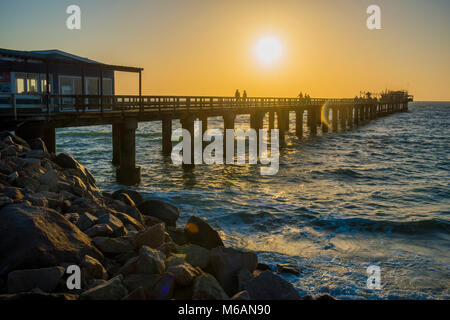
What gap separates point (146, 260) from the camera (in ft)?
19.4

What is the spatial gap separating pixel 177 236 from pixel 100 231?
2443 millimetres

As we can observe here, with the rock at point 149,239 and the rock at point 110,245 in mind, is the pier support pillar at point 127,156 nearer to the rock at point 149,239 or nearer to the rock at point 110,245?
the rock at point 149,239

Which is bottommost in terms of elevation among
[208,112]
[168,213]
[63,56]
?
[168,213]

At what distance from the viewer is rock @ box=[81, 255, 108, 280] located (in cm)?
560

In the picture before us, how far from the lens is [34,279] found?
5098 millimetres

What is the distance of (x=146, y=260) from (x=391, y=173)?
20.5 metres

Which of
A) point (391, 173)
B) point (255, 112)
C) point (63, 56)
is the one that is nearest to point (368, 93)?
point (255, 112)

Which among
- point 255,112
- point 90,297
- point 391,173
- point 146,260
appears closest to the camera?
point 90,297

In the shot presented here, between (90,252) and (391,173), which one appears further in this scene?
(391,173)

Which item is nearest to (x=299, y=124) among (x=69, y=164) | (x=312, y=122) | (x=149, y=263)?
(x=312, y=122)

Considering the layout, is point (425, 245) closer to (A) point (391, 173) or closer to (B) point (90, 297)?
(B) point (90, 297)

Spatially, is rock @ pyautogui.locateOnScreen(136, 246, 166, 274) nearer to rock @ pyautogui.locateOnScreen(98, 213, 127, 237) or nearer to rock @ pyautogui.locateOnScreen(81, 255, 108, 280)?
rock @ pyautogui.locateOnScreen(81, 255, 108, 280)

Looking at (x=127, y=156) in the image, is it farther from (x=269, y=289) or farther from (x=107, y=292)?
(x=107, y=292)

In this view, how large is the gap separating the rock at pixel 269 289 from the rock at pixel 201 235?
8.43 ft
